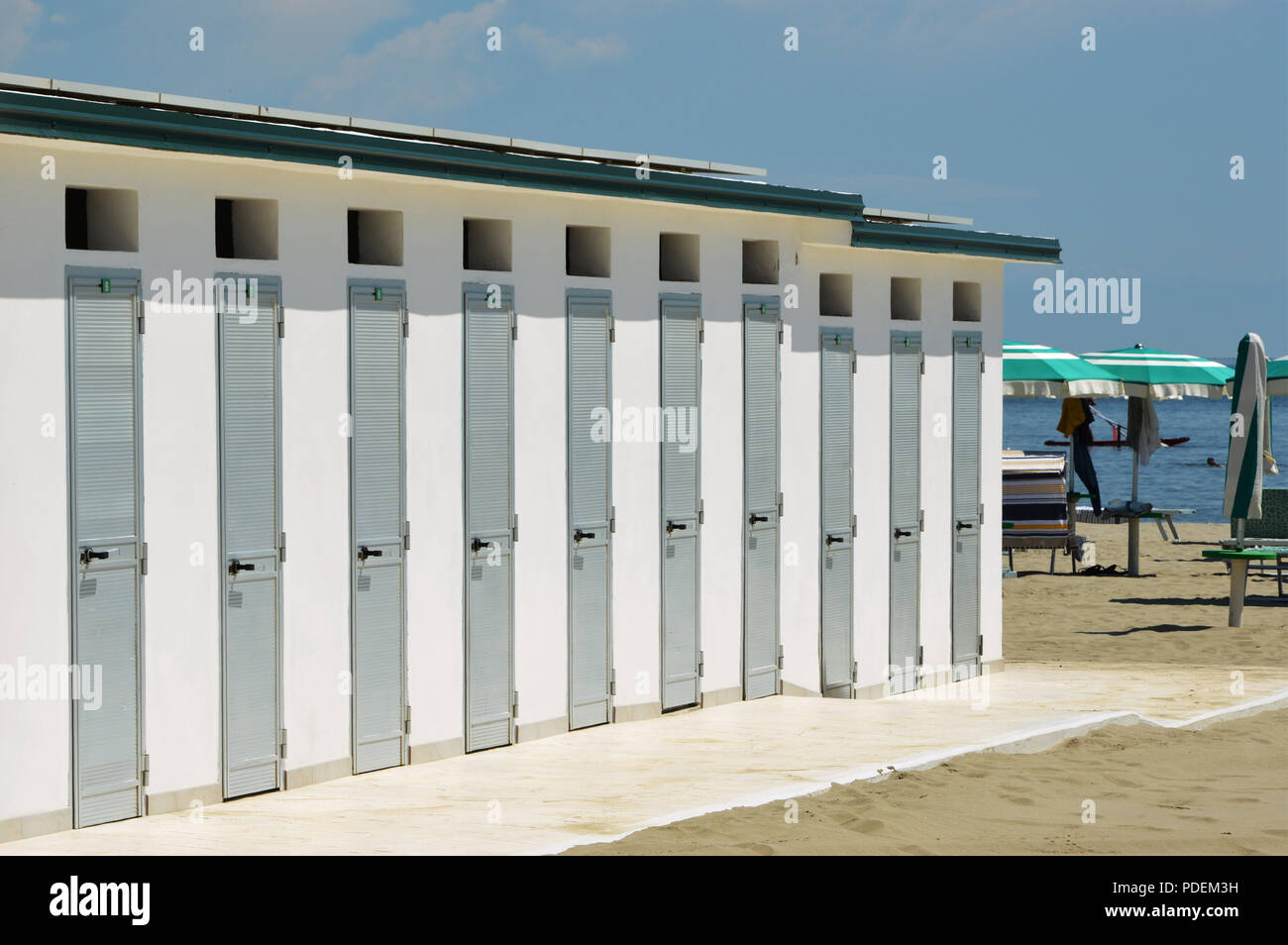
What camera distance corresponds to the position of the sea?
57.0 metres

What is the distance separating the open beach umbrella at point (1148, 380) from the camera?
23.0 m

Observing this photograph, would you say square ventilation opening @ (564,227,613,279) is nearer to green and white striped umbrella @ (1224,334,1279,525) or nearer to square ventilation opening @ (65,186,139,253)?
square ventilation opening @ (65,186,139,253)

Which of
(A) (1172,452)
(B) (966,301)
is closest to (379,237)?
(B) (966,301)

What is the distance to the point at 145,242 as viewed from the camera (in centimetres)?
838

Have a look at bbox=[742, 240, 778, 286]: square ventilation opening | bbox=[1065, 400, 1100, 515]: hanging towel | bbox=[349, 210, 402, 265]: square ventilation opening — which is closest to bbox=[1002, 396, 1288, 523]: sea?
bbox=[1065, 400, 1100, 515]: hanging towel

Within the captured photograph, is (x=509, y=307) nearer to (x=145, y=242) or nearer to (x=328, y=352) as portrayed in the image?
(x=328, y=352)

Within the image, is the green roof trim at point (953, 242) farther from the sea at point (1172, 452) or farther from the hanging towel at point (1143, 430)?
the sea at point (1172, 452)

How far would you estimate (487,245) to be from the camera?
34.6 ft

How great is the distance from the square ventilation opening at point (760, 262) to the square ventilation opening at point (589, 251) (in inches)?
62.6

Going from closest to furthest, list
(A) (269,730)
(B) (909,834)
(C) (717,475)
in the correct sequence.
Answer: (B) (909,834), (A) (269,730), (C) (717,475)

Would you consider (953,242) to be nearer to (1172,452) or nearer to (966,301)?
(966,301)

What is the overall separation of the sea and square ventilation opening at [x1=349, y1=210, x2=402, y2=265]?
17.7 m

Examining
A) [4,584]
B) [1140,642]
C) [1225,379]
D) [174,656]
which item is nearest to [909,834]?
[174,656]

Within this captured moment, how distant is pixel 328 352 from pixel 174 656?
6.25 ft
